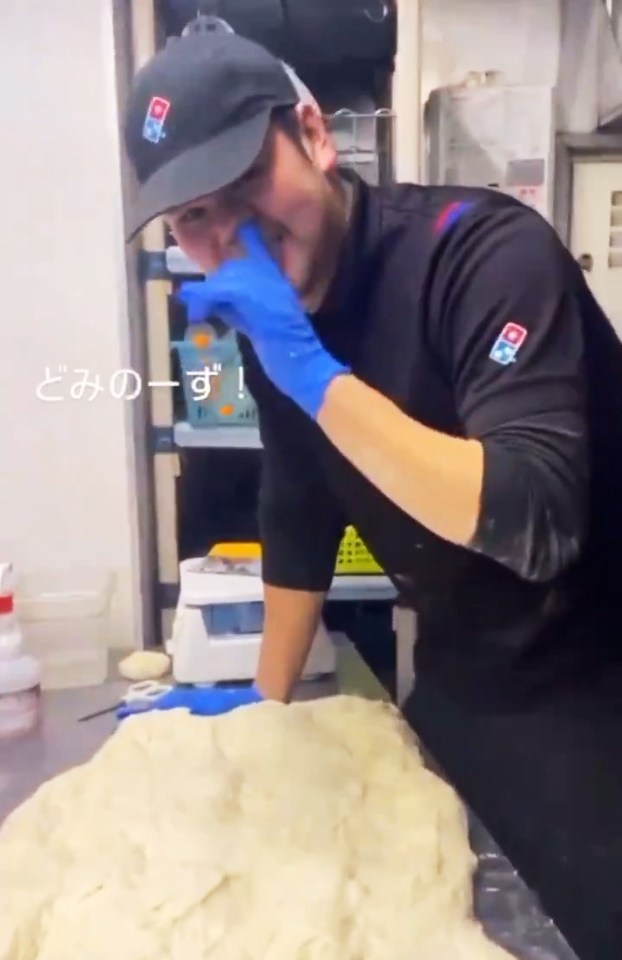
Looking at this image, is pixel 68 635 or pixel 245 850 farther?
pixel 68 635

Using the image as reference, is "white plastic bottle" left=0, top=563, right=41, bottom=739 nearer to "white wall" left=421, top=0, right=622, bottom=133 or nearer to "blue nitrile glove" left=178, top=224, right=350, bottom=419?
"blue nitrile glove" left=178, top=224, right=350, bottom=419

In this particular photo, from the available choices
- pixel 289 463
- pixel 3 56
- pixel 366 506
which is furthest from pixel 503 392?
pixel 3 56

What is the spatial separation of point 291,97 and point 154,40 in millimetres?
536

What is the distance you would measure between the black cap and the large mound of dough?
459 mm

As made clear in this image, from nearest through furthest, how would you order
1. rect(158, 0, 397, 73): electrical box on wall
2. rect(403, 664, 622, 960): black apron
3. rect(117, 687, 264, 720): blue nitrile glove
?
rect(403, 664, 622, 960): black apron → rect(117, 687, 264, 720): blue nitrile glove → rect(158, 0, 397, 73): electrical box on wall

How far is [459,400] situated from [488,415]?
0.09m

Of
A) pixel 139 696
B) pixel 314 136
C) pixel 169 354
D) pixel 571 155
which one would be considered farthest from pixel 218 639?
pixel 571 155

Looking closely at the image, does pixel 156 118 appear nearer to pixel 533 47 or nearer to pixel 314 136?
pixel 314 136

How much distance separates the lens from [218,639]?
1.30m

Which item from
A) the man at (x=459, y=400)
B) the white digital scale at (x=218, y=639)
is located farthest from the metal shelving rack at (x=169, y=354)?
the man at (x=459, y=400)

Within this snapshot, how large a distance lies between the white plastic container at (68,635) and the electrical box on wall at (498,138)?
742mm

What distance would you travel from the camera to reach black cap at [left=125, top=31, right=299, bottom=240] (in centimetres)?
85

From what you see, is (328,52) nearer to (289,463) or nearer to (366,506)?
(289,463)

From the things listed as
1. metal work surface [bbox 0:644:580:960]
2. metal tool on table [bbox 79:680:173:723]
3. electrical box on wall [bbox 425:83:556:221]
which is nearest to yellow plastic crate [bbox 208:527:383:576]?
metal work surface [bbox 0:644:580:960]
